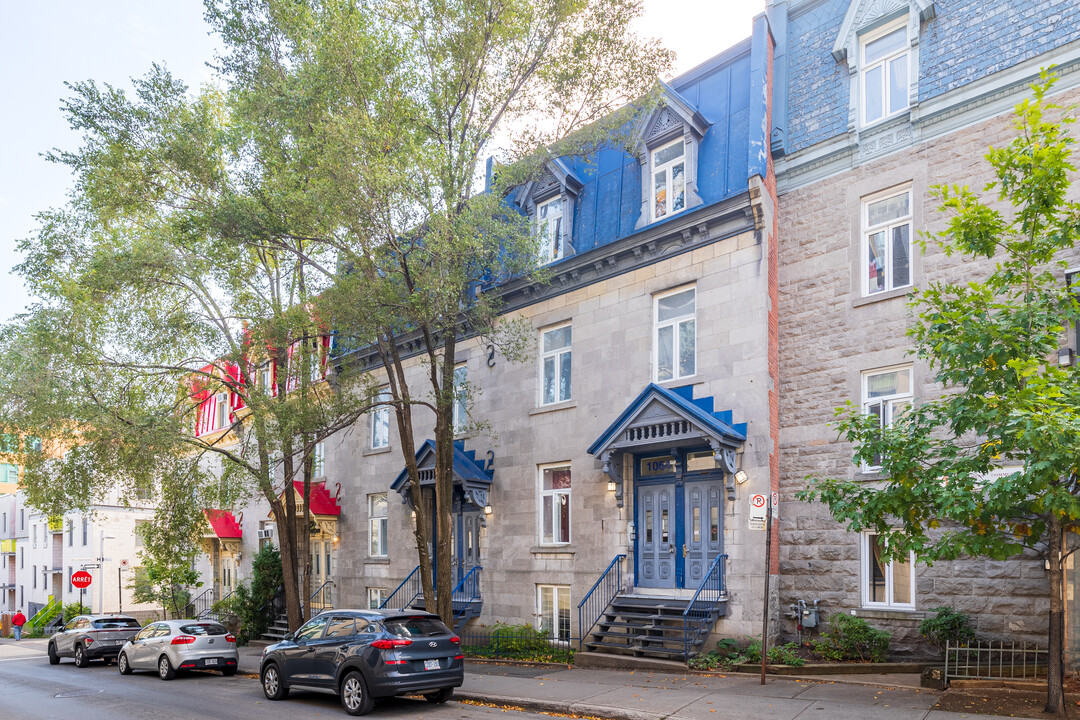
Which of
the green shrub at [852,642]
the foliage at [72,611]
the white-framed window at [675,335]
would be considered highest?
the white-framed window at [675,335]

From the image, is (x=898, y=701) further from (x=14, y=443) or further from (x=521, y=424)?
(x=14, y=443)

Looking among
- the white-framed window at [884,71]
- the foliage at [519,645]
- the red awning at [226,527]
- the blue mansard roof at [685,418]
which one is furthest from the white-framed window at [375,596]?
the white-framed window at [884,71]

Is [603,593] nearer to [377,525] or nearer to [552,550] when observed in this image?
[552,550]

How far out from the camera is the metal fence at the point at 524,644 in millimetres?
17562

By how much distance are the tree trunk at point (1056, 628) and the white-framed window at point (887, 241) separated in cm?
576

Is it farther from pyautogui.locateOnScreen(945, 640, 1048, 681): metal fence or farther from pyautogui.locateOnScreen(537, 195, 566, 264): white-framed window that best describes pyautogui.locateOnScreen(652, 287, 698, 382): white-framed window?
pyautogui.locateOnScreen(945, 640, 1048, 681): metal fence

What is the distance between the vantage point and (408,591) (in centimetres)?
2305

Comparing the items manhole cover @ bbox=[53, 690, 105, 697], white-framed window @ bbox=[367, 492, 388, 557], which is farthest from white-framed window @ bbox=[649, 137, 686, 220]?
manhole cover @ bbox=[53, 690, 105, 697]

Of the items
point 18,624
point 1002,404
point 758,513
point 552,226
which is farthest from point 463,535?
point 18,624

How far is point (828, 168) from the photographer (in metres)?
16.0

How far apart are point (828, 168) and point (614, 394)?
637 cm

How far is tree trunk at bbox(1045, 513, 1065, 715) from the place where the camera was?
9.84m

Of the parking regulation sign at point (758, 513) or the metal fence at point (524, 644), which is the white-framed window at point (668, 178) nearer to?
the parking regulation sign at point (758, 513)

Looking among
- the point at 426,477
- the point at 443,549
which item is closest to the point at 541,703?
the point at 443,549
